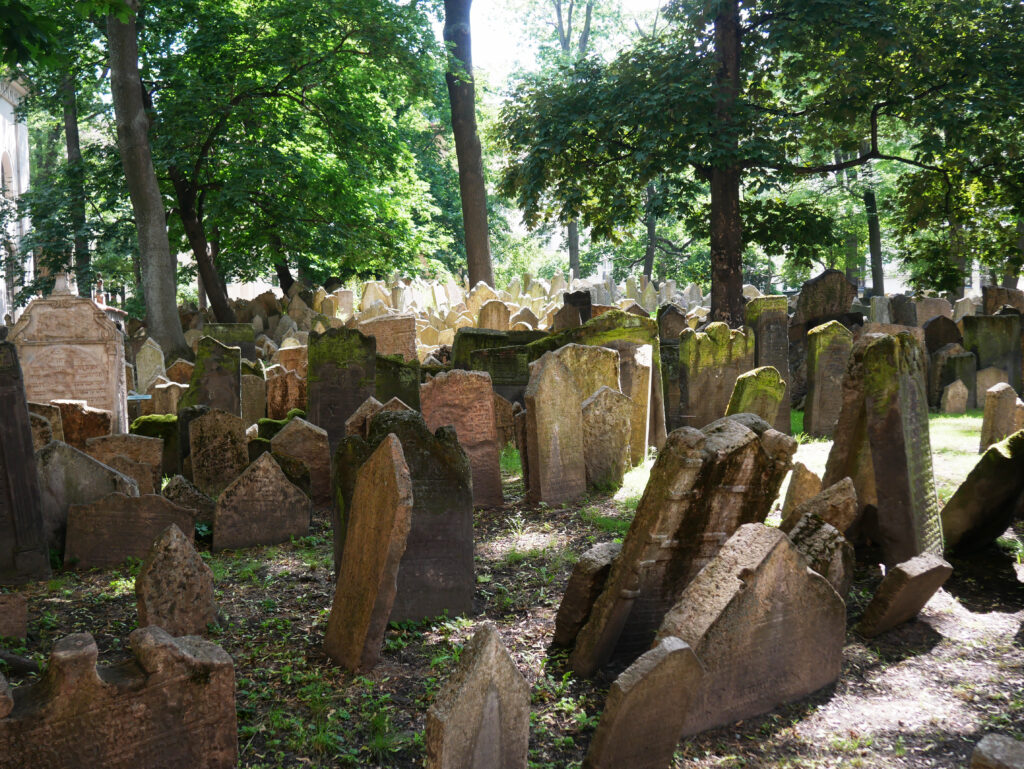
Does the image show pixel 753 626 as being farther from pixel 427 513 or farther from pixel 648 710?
pixel 427 513

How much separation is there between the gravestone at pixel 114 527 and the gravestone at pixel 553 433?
3.04m

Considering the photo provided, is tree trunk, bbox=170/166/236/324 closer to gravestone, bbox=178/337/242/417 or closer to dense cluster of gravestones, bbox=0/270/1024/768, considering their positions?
dense cluster of gravestones, bbox=0/270/1024/768

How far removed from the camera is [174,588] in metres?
4.58

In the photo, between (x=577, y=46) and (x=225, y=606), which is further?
(x=577, y=46)

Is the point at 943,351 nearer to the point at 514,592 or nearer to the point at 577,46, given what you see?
the point at 514,592

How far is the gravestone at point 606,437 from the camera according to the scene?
27.3 ft

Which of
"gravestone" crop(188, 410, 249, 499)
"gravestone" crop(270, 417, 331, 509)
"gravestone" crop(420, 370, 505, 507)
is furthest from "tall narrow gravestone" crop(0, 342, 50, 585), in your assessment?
"gravestone" crop(420, 370, 505, 507)

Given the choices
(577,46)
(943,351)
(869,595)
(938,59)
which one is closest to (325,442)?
(869,595)

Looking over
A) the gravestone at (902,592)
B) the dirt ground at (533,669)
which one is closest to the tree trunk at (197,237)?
the dirt ground at (533,669)

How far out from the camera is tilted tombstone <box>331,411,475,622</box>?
500 centimetres

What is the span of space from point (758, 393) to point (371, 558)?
543 cm

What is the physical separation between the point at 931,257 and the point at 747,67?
14.8ft

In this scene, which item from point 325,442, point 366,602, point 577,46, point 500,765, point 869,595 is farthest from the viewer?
point 577,46

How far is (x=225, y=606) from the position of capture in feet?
17.5
